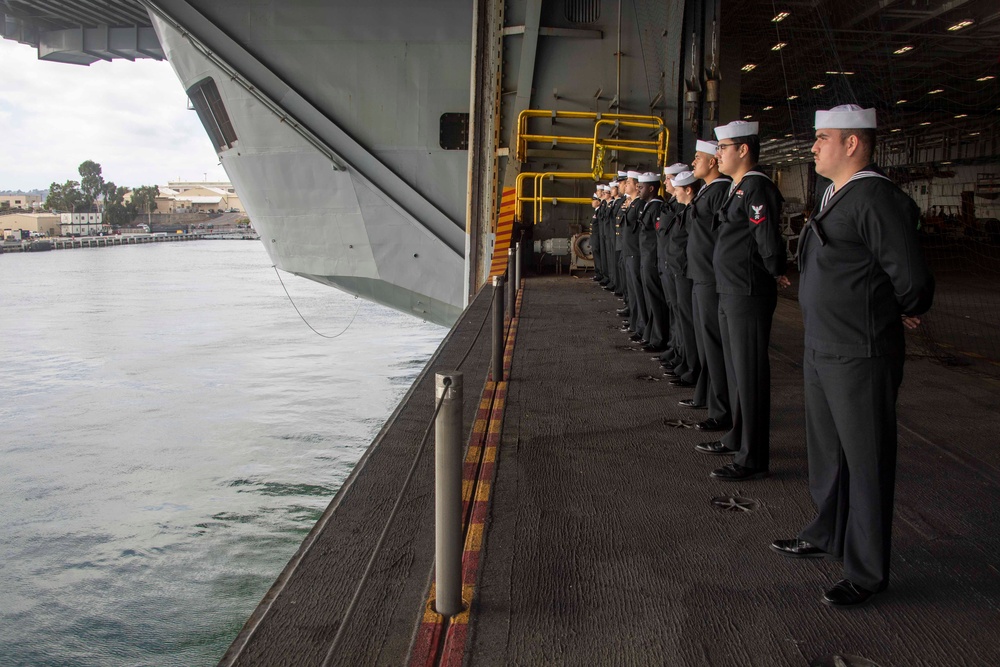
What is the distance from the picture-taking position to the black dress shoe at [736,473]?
3.97m

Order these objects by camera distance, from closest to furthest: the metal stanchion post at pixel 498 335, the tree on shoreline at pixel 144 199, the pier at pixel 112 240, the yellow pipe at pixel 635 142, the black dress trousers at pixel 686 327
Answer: the black dress trousers at pixel 686 327 → the metal stanchion post at pixel 498 335 → the yellow pipe at pixel 635 142 → the pier at pixel 112 240 → the tree on shoreline at pixel 144 199

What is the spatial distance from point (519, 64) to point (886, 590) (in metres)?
11.2

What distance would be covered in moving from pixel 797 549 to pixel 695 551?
1.25 feet

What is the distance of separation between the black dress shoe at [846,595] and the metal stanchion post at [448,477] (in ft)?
4.15

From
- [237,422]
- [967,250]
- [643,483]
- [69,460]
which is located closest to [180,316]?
[237,422]

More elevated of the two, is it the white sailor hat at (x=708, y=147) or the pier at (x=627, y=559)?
the white sailor hat at (x=708, y=147)

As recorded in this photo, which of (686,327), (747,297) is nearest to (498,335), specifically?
(686,327)

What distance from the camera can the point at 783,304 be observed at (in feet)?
40.1

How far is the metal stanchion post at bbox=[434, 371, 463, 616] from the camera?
8.28 feet

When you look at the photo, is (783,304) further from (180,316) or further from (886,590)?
(180,316)

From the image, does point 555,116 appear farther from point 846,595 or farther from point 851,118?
point 846,595

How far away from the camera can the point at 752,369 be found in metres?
3.94

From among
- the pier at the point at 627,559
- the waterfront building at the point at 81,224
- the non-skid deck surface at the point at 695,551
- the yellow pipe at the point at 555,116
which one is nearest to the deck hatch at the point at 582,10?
the yellow pipe at the point at 555,116

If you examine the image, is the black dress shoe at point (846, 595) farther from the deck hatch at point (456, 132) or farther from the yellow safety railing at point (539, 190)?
the deck hatch at point (456, 132)
